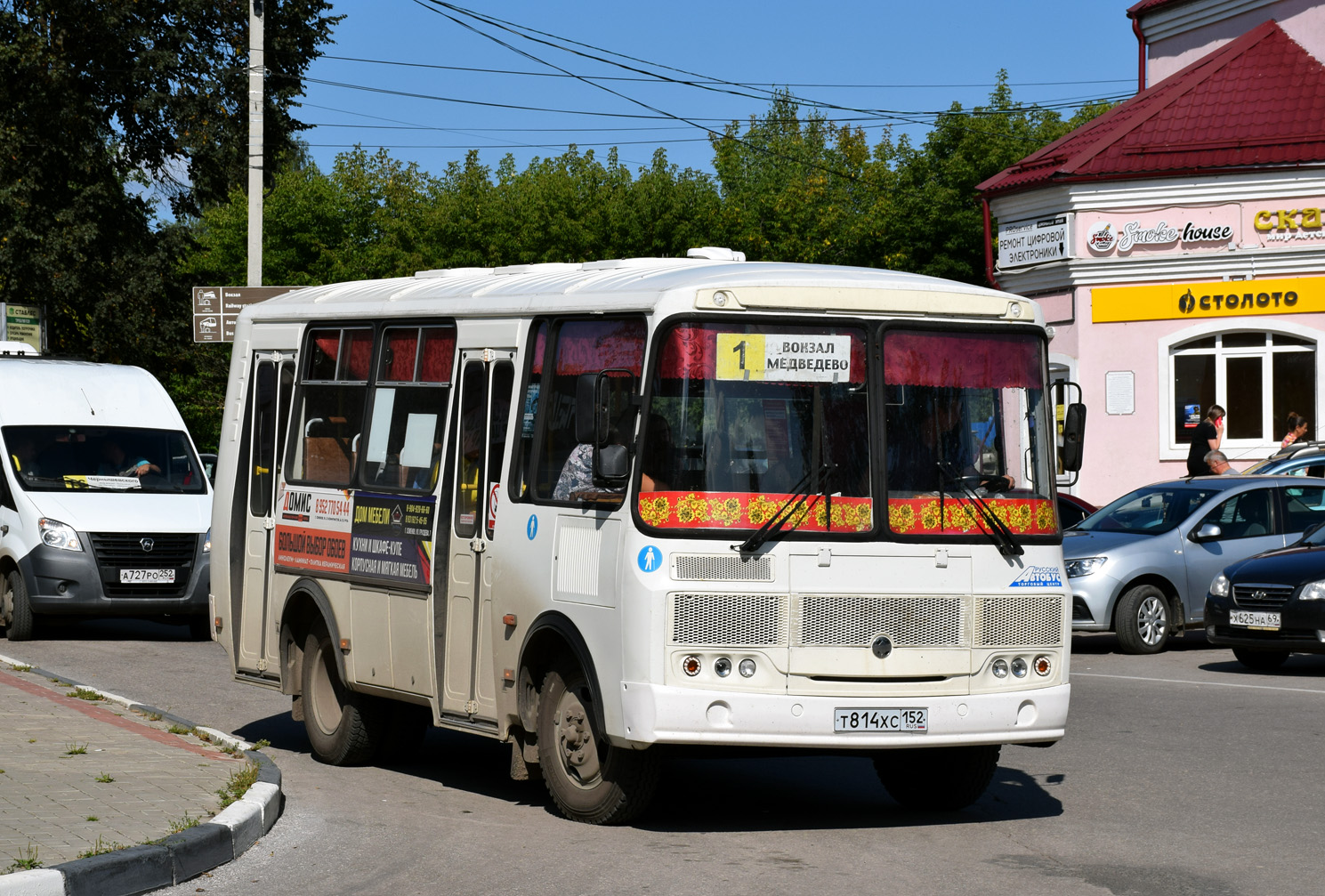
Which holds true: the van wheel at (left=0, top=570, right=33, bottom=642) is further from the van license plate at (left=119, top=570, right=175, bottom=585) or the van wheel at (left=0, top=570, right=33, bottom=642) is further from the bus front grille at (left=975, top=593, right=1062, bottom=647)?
the bus front grille at (left=975, top=593, right=1062, bottom=647)

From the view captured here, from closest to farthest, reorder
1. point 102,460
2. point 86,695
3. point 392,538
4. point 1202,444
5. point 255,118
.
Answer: point 392,538 → point 86,695 → point 102,460 → point 255,118 → point 1202,444

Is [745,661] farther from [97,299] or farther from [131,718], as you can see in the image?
[97,299]

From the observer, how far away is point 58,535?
1797 centimetres

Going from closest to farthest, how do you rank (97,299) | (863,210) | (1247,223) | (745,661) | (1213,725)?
1. (745,661)
2. (1213,725)
3. (1247,223)
4. (97,299)
5. (863,210)

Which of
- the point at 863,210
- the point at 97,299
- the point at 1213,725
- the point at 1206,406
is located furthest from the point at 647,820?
the point at 863,210

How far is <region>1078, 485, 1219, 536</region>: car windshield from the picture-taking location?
18562 millimetres

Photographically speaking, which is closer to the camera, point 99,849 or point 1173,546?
point 99,849

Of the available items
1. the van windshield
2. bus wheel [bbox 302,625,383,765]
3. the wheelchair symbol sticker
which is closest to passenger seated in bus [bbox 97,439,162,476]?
the van windshield

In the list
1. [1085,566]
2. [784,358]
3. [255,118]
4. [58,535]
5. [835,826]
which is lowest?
[835,826]

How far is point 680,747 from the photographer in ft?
27.5

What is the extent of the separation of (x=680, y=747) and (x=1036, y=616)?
1861mm

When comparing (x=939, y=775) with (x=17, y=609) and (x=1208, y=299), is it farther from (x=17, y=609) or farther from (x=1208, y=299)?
(x=1208, y=299)

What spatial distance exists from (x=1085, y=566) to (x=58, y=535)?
10.2 m

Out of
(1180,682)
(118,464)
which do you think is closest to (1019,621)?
(1180,682)
